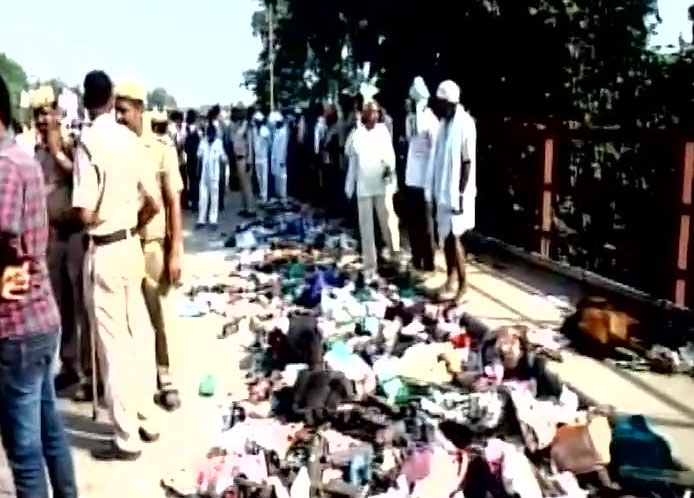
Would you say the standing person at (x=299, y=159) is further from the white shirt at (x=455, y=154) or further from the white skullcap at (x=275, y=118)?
the white shirt at (x=455, y=154)

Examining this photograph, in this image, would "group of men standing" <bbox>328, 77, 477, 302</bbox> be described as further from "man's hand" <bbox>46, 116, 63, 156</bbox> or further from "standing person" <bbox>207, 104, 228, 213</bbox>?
"standing person" <bbox>207, 104, 228, 213</bbox>

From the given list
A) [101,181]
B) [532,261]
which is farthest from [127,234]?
[532,261]

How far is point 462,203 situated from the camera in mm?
8719

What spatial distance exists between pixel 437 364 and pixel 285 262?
217 inches

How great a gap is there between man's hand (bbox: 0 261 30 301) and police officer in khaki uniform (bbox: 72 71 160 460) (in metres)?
1.56

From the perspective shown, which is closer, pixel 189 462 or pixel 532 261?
pixel 189 462

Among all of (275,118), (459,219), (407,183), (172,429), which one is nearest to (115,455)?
(172,429)

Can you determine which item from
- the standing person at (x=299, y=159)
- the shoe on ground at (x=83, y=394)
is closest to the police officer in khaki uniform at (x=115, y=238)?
the shoe on ground at (x=83, y=394)

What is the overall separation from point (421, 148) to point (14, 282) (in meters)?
7.07

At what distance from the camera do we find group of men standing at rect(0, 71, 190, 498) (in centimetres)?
392

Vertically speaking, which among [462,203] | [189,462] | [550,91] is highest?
[550,91]

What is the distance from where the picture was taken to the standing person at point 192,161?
1989cm

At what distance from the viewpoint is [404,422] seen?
5.81m

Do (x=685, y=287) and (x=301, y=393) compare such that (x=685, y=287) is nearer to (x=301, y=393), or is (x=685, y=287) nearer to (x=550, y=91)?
(x=301, y=393)
